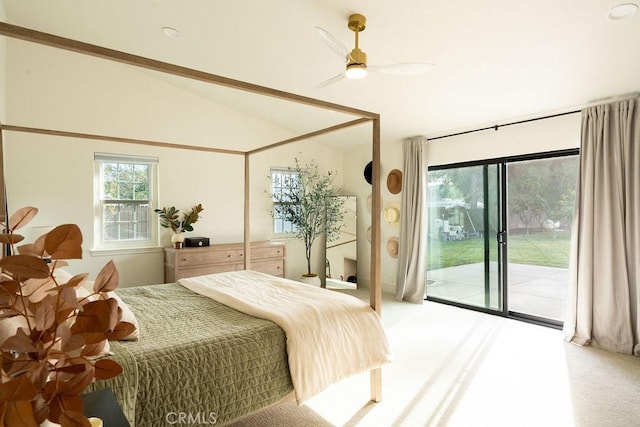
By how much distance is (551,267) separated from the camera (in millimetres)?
4129

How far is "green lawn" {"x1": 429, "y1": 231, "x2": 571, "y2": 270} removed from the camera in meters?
4.03

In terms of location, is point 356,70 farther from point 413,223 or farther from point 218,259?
point 218,259

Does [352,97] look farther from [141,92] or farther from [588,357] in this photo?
[588,357]

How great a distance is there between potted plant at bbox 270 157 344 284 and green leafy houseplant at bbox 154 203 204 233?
1.26 metres

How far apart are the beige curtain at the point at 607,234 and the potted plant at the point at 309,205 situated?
10.9ft

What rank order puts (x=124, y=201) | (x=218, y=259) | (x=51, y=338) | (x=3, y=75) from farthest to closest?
(x=218, y=259)
(x=124, y=201)
(x=3, y=75)
(x=51, y=338)

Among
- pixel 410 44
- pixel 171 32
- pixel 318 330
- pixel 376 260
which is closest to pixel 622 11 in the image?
pixel 410 44

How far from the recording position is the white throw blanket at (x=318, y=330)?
201 centimetres

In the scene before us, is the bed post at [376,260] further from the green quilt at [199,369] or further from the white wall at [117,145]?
the white wall at [117,145]

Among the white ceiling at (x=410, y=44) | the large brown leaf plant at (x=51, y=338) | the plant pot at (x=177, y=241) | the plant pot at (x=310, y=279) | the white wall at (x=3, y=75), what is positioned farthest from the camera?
the plant pot at (x=310, y=279)

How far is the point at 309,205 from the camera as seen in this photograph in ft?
18.8

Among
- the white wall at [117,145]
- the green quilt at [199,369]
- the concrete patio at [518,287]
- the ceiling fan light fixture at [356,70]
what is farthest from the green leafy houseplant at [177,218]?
the concrete patio at [518,287]

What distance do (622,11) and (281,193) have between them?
440 cm

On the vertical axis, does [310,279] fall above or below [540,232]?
below
